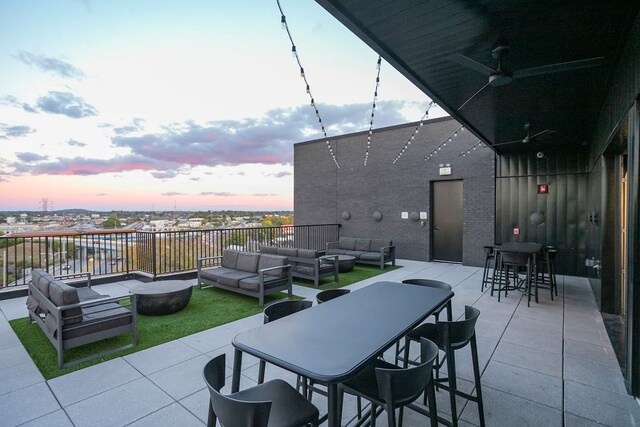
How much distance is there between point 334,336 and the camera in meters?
1.51

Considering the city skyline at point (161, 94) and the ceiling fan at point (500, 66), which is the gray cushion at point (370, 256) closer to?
the city skyline at point (161, 94)

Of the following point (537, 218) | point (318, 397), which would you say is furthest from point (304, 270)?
point (537, 218)

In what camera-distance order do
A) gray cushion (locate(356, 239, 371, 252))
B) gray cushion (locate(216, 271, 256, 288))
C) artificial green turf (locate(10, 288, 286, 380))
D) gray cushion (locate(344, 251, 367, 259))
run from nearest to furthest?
artificial green turf (locate(10, 288, 286, 380))
gray cushion (locate(216, 271, 256, 288))
gray cushion (locate(344, 251, 367, 259))
gray cushion (locate(356, 239, 371, 252))

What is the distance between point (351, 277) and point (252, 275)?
8.29ft

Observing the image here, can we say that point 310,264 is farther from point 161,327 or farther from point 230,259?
point 161,327

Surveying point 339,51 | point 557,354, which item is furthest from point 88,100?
point 557,354

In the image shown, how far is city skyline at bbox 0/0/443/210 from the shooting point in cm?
443

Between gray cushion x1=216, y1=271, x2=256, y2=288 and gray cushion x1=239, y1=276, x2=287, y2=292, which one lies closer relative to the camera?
gray cushion x1=239, y1=276, x2=287, y2=292

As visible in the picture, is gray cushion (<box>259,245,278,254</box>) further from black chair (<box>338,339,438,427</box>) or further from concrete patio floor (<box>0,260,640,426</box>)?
black chair (<box>338,339,438,427</box>)

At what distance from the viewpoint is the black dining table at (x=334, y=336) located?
46.8 inches

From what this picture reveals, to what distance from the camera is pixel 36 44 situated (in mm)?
5562

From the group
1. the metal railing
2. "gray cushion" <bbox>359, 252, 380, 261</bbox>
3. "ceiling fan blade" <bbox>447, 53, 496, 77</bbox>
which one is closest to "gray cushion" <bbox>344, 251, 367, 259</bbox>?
"gray cushion" <bbox>359, 252, 380, 261</bbox>

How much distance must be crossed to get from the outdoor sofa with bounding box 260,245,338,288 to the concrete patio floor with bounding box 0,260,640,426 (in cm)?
206

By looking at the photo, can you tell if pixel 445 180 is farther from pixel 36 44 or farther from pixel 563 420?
pixel 36 44
